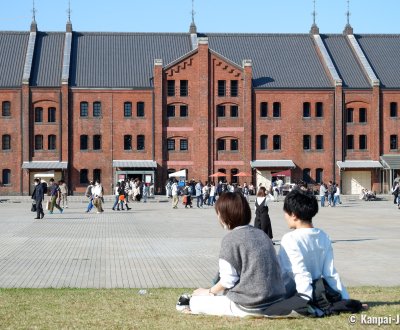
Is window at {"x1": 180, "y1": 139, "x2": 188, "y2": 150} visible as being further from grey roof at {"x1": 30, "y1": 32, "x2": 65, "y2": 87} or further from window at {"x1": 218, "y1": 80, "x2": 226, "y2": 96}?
grey roof at {"x1": 30, "y1": 32, "x2": 65, "y2": 87}

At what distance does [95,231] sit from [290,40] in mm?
51040

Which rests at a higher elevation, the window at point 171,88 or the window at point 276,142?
the window at point 171,88

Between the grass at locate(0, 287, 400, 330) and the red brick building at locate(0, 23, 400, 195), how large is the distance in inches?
2195

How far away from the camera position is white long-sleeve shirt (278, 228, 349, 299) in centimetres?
957

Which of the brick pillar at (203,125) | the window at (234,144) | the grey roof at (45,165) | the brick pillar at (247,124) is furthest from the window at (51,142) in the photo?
the brick pillar at (247,124)

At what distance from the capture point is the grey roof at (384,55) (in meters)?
71.9

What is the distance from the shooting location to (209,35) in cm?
7538

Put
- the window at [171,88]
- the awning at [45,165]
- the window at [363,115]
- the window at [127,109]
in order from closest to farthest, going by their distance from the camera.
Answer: the awning at [45,165] → the window at [171,88] → the window at [127,109] → the window at [363,115]

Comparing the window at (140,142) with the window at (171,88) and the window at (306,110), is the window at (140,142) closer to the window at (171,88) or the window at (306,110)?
the window at (171,88)

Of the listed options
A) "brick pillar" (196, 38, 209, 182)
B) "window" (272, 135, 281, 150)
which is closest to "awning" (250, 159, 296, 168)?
"window" (272, 135, 281, 150)

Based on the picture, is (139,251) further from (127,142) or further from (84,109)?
(127,142)

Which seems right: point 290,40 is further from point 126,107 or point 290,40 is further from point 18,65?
point 18,65

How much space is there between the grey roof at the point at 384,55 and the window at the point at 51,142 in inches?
1090


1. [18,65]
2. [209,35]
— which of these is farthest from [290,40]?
[18,65]
